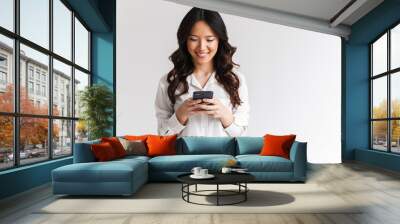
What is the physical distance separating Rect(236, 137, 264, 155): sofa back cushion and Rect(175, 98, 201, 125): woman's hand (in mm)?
1119

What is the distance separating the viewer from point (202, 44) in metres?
7.68

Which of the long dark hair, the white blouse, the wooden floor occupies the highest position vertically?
the long dark hair

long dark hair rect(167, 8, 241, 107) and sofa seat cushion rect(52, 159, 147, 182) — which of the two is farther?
long dark hair rect(167, 8, 241, 107)

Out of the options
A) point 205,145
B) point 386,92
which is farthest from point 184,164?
point 386,92

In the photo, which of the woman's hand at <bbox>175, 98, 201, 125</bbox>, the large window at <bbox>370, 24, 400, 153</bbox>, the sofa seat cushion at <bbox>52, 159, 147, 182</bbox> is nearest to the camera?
the sofa seat cushion at <bbox>52, 159, 147, 182</bbox>

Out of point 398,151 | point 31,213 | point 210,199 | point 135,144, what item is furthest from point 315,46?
point 31,213

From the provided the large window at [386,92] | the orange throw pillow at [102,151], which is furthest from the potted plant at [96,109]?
the large window at [386,92]

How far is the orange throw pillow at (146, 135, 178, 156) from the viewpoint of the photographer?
671 cm

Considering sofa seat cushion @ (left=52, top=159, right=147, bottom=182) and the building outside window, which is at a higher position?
the building outside window

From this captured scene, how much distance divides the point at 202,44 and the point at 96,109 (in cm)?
251

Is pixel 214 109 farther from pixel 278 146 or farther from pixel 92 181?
pixel 92 181

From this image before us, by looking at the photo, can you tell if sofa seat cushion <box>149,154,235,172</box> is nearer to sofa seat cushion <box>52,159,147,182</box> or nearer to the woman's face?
sofa seat cushion <box>52,159,147,182</box>

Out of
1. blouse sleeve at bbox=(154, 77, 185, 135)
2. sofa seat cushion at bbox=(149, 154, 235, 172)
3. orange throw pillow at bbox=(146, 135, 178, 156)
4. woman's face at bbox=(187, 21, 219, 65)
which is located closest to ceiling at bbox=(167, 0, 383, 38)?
woman's face at bbox=(187, 21, 219, 65)

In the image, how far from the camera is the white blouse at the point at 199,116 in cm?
760
